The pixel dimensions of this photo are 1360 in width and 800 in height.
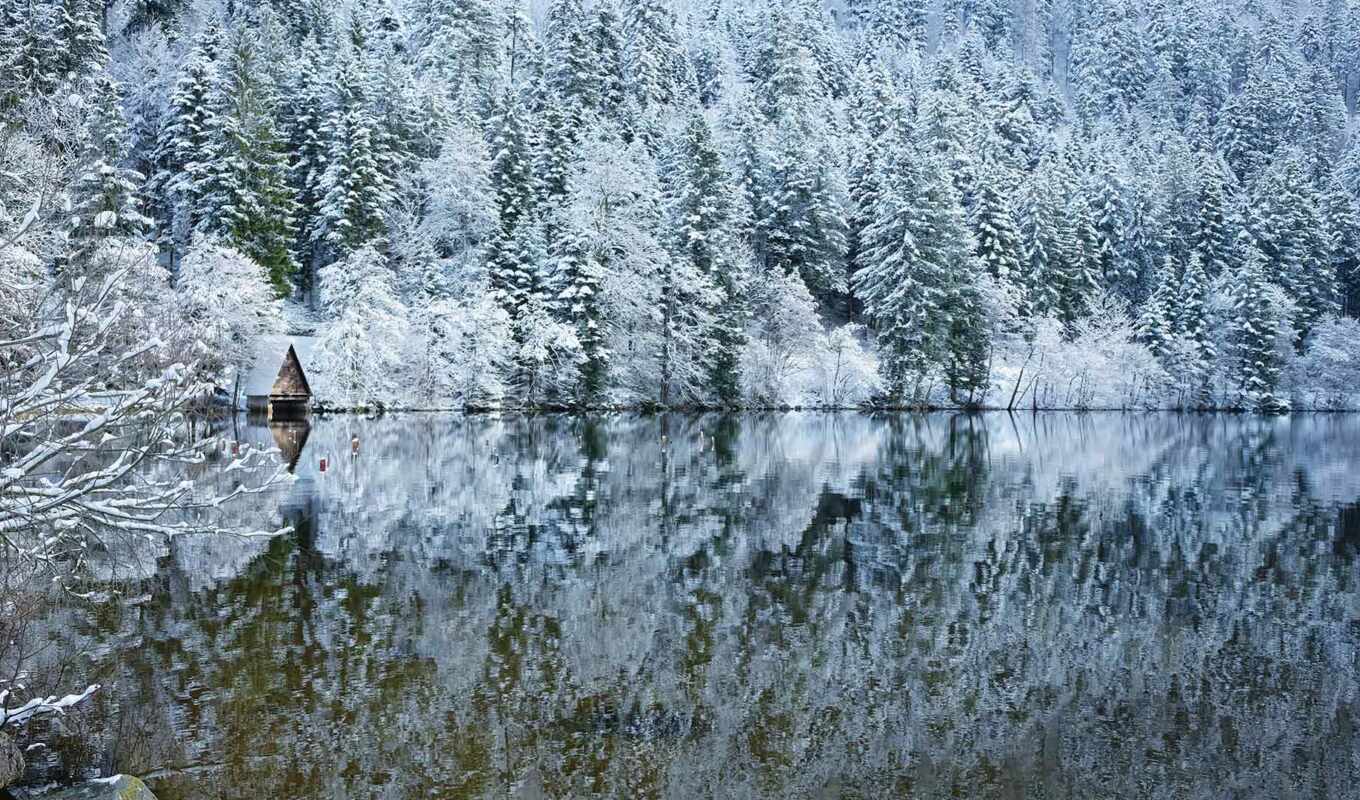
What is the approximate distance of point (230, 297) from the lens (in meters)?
46.8

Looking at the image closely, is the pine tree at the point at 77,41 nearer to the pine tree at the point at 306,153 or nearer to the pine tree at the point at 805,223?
the pine tree at the point at 306,153

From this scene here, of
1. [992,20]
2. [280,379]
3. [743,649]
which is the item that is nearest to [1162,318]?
[280,379]

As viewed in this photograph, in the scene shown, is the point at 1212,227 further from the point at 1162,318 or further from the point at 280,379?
the point at 280,379

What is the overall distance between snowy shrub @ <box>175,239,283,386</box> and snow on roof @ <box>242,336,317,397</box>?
378 mm

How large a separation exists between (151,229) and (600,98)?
111ft

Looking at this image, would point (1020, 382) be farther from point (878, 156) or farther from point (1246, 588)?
point (1246, 588)

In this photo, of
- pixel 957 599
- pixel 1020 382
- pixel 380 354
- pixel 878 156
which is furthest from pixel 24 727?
pixel 878 156

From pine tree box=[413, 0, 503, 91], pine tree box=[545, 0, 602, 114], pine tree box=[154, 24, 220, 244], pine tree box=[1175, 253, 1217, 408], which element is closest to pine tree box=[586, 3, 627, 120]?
pine tree box=[545, 0, 602, 114]

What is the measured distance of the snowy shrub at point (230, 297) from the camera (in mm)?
45684

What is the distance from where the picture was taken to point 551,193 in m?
61.4

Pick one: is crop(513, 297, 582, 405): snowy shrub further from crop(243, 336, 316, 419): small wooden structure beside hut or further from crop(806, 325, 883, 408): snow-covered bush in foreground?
crop(806, 325, 883, 408): snow-covered bush in foreground

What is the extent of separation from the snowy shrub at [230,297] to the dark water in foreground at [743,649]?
89.9 ft

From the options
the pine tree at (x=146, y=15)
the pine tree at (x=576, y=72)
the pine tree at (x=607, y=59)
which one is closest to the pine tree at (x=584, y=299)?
the pine tree at (x=576, y=72)

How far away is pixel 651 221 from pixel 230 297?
23078 mm
